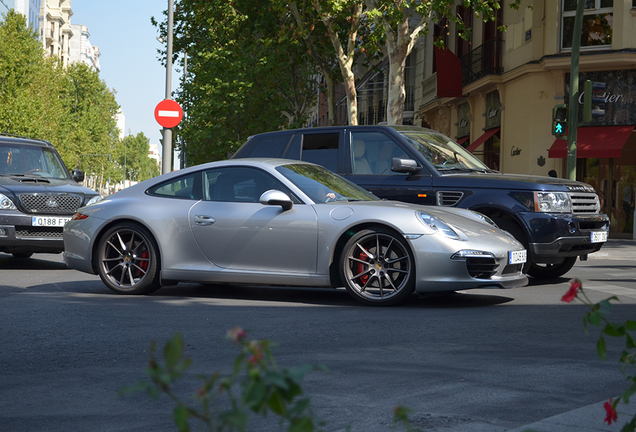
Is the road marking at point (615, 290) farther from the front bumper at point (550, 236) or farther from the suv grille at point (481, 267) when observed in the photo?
the suv grille at point (481, 267)

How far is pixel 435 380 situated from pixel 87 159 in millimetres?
96285

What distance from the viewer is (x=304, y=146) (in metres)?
10.3

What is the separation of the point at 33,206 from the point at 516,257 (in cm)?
Result: 674

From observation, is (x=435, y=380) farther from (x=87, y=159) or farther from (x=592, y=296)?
(x=87, y=159)

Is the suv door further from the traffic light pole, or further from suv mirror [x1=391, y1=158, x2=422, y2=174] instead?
the traffic light pole

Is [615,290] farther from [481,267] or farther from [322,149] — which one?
[322,149]

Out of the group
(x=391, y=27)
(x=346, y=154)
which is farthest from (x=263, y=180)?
(x=391, y=27)

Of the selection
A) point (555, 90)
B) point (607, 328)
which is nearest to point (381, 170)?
point (607, 328)

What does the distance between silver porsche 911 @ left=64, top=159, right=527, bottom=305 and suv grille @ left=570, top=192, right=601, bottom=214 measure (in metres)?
2.00

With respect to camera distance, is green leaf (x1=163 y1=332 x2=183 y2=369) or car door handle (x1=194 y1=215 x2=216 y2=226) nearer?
green leaf (x1=163 y1=332 x2=183 y2=369)

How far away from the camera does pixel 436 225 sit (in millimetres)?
7164

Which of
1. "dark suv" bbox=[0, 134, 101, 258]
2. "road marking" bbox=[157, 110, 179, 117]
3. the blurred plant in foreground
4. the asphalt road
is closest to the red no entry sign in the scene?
"road marking" bbox=[157, 110, 179, 117]

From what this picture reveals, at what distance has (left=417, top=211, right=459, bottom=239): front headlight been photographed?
23.4 feet

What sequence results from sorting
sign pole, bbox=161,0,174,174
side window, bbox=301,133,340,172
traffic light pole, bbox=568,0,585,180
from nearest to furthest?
1. side window, bbox=301,133,340,172
2. traffic light pole, bbox=568,0,585,180
3. sign pole, bbox=161,0,174,174
